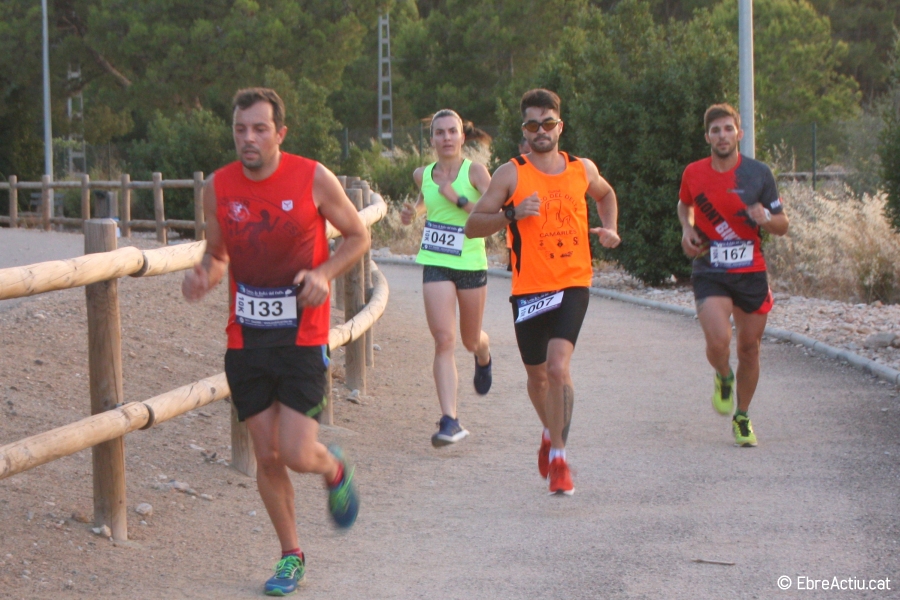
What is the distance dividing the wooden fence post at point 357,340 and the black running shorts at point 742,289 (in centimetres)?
267

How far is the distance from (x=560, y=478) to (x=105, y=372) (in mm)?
2324

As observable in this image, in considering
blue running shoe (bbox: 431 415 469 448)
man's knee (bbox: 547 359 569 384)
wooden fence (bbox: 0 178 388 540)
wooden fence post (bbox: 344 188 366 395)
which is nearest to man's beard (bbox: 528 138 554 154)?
man's knee (bbox: 547 359 569 384)

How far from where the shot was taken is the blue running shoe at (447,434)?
7.20 metres

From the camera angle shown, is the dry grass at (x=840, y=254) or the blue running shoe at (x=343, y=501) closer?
the blue running shoe at (x=343, y=501)

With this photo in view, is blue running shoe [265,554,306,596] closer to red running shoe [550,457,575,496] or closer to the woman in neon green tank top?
red running shoe [550,457,575,496]

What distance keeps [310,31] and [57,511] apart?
1379 inches

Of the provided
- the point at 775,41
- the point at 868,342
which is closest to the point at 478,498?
the point at 868,342

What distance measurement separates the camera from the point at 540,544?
5340 mm

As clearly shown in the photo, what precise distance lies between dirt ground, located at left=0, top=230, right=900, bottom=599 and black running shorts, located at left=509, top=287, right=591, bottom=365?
0.76 meters

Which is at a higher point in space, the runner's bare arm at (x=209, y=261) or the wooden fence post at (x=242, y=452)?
the runner's bare arm at (x=209, y=261)

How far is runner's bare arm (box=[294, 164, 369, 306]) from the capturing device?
180 inches

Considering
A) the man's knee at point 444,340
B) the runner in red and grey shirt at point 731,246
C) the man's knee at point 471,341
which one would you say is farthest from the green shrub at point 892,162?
the man's knee at point 444,340

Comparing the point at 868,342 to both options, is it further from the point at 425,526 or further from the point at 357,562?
the point at 357,562

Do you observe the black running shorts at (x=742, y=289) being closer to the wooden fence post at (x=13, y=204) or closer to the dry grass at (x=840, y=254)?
the dry grass at (x=840, y=254)
